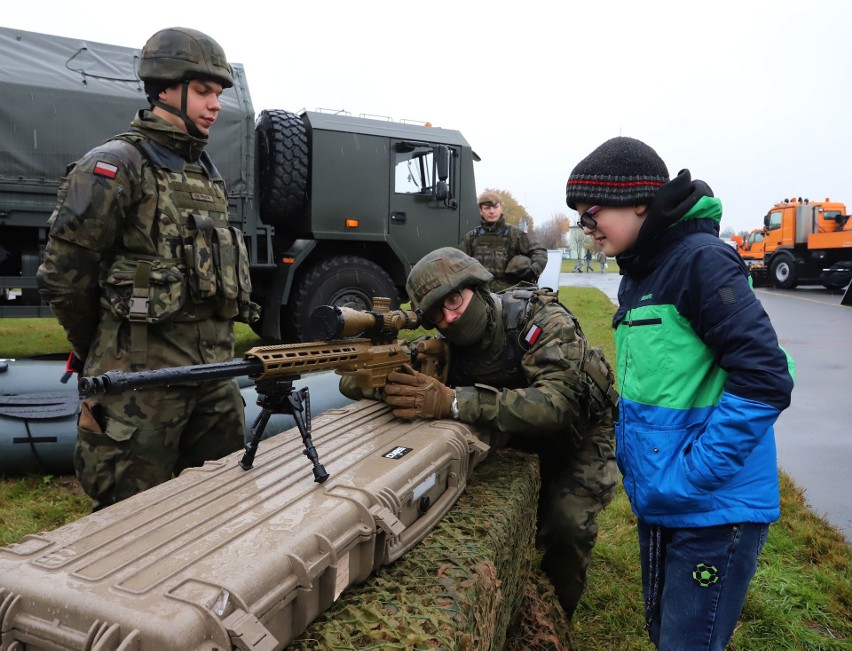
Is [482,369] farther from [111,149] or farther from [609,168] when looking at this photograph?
[111,149]

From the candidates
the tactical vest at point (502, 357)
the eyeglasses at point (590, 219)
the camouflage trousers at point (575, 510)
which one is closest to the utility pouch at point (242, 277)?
the tactical vest at point (502, 357)

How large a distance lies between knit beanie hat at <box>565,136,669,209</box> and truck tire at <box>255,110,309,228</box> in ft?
18.5

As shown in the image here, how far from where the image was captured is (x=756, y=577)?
3.36m

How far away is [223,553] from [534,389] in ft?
5.04

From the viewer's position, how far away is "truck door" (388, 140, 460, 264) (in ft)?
25.7

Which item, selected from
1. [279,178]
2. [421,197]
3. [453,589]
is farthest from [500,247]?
[453,589]

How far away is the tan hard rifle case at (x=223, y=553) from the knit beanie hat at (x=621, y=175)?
1002 mm

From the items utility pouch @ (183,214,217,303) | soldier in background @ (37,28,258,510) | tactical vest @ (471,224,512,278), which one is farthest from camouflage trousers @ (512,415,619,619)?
tactical vest @ (471,224,512,278)

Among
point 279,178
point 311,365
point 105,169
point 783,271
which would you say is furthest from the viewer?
point 783,271

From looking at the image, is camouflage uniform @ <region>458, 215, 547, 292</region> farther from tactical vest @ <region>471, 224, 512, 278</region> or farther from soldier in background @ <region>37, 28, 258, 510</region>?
soldier in background @ <region>37, 28, 258, 510</region>

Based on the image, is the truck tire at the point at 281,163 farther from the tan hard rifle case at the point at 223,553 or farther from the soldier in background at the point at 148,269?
the tan hard rifle case at the point at 223,553

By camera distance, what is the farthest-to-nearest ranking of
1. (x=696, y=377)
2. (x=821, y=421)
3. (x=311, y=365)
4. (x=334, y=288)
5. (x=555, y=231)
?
(x=555, y=231)
(x=334, y=288)
(x=821, y=421)
(x=311, y=365)
(x=696, y=377)

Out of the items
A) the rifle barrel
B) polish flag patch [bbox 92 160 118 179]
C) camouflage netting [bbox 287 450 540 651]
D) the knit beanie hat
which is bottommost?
camouflage netting [bbox 287 450 540 651]

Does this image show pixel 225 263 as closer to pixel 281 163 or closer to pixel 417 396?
pixel 417 396
